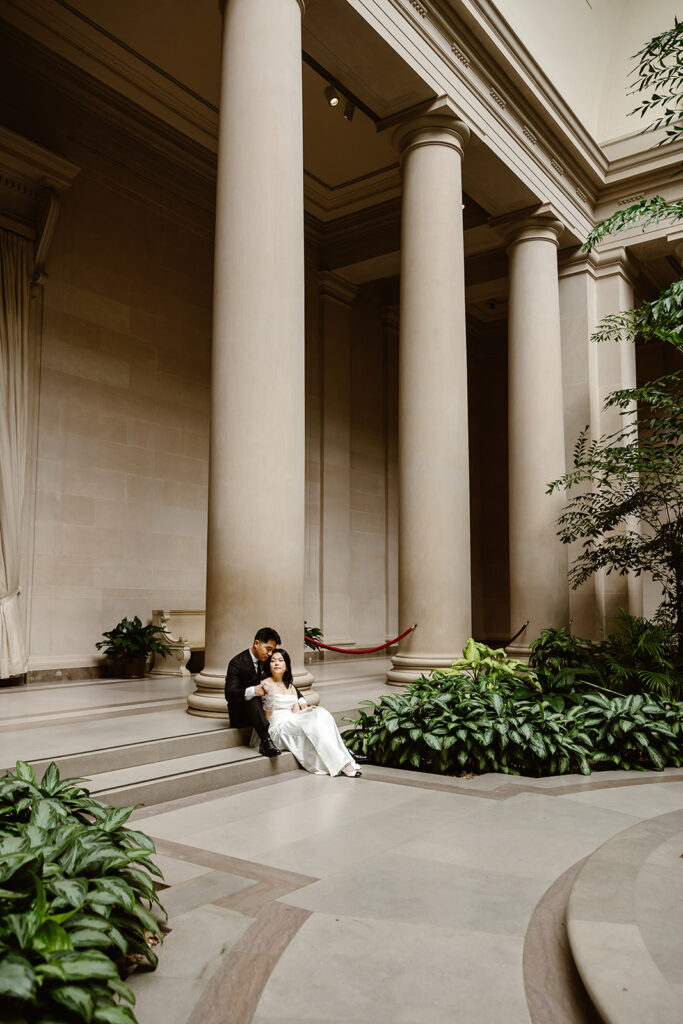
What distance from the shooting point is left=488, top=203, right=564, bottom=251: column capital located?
47.2 ft

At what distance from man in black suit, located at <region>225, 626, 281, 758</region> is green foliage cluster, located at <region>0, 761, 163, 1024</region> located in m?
2.70

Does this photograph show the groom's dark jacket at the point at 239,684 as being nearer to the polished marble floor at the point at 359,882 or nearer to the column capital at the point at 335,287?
the polished marble floor at the point at 359,882

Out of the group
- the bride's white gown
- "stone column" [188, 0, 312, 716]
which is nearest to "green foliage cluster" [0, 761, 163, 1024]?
the bride's white gown

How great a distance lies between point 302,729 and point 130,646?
223 inches

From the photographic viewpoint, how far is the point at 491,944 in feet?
11.6

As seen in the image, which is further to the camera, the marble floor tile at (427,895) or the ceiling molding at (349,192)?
the ceiling molding at (349,192)

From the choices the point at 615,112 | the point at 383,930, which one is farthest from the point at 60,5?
the point at 383,930

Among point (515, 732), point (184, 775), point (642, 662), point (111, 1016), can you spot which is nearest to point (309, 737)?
point (184, 775)

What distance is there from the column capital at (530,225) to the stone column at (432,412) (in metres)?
3.23

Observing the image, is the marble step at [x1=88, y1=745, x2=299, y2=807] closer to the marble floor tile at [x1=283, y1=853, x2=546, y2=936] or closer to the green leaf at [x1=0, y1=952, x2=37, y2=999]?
the marble floor tile at [x1=283, y1=853, x2=546, y2=936]

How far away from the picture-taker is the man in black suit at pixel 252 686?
277 inches

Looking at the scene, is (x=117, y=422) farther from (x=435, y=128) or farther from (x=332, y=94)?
(x=435, y=128)

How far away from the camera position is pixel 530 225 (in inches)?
571

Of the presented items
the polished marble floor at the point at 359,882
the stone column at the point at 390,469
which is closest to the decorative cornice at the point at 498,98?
the stone column at the point at 390,469
